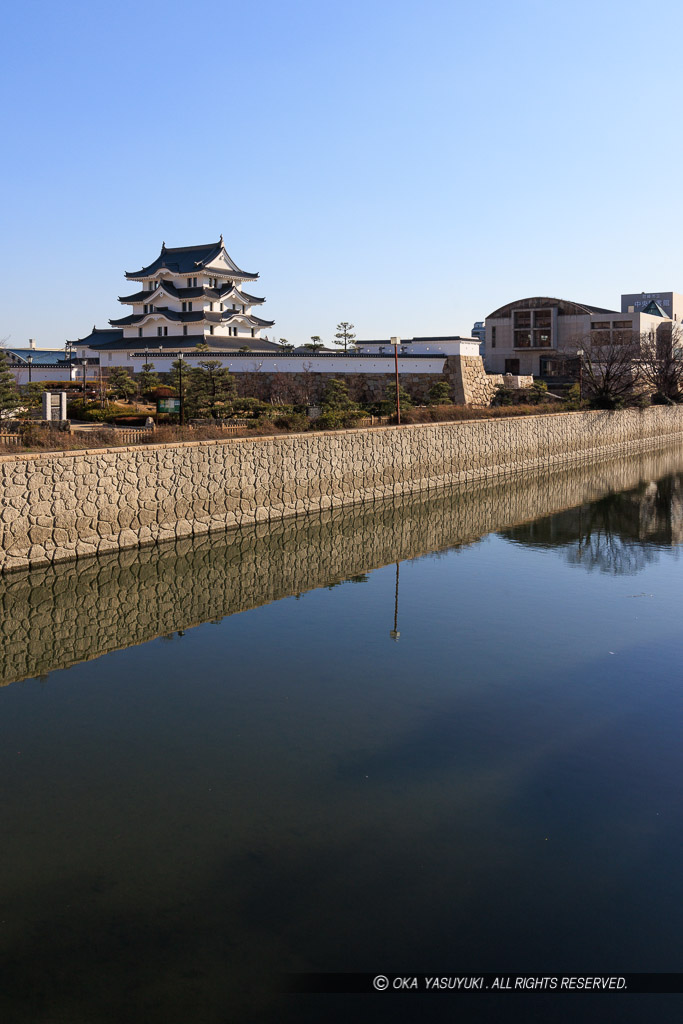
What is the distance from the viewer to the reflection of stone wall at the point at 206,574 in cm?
1102

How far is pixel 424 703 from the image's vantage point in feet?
28.5

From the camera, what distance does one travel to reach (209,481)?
680 inches

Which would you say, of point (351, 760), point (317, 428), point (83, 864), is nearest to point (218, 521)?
point (317, 428)

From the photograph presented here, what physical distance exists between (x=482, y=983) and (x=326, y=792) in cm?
232

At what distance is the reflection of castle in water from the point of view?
1653 centimetres

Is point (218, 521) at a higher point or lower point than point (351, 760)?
higher

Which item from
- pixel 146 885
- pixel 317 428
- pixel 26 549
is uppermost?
pixel 317 428

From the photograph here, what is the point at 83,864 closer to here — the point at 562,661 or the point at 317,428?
the point at 562,661


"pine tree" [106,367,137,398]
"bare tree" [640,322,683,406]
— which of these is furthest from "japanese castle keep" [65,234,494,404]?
"bare tree" [640,322,683,406]

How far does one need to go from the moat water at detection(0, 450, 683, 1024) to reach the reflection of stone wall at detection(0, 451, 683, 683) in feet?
0.29

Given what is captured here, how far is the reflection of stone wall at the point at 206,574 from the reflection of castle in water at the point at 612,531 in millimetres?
834

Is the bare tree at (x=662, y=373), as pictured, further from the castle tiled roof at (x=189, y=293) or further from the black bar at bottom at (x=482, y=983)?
the black bar at bottom at (x=482, y=983)

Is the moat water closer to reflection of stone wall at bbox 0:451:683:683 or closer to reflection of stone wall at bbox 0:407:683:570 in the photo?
reflection of stone wall at bbox 0:451:683:683

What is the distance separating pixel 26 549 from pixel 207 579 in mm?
2942
